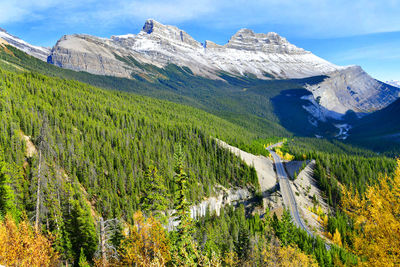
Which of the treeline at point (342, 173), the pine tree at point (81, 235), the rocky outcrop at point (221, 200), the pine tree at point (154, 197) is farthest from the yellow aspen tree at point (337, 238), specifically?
the pine tree at point (81, 235)

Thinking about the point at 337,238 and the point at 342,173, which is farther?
the point at 342,173

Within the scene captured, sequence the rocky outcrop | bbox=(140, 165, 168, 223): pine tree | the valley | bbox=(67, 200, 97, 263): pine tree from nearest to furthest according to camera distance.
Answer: bbox=(140, 165, 168, 223): pine tree → the valley → bbox=(67, 200, 97, 263): pine tree → the rocky outcrop

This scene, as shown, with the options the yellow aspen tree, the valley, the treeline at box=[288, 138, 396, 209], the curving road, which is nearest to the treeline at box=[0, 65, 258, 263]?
the valley

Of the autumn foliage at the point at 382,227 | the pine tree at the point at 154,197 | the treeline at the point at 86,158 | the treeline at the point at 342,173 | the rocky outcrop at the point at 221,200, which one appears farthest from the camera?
the treeline at the point at 342,173

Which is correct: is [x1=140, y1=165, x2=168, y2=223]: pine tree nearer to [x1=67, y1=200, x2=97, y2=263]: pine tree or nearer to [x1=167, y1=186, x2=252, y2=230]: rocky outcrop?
[x1=67, y1=200, x2=97, y2=263]: pine tree

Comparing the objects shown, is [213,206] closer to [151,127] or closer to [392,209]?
[151,127]

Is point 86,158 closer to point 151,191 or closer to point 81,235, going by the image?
point 81,235

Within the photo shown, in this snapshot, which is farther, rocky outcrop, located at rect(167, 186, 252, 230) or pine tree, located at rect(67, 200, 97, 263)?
rocky outcrop, located at rect(167, 186, 252, 230)

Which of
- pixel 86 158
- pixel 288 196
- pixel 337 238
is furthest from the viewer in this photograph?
pixel 288 196

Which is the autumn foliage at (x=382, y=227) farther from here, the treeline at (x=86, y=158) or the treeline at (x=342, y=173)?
Answer: the treeline at (x=342, y=173)

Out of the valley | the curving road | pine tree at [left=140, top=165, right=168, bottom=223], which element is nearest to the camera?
pine tree at [left=140, top=165, right=168, bottom=223]

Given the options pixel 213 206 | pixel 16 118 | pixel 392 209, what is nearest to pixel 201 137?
pixel 213 206

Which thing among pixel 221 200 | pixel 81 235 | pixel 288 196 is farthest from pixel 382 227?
pixel 221 200

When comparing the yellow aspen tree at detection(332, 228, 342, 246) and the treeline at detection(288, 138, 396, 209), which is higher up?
the treeline at detection(288, 138, 396, 209)
